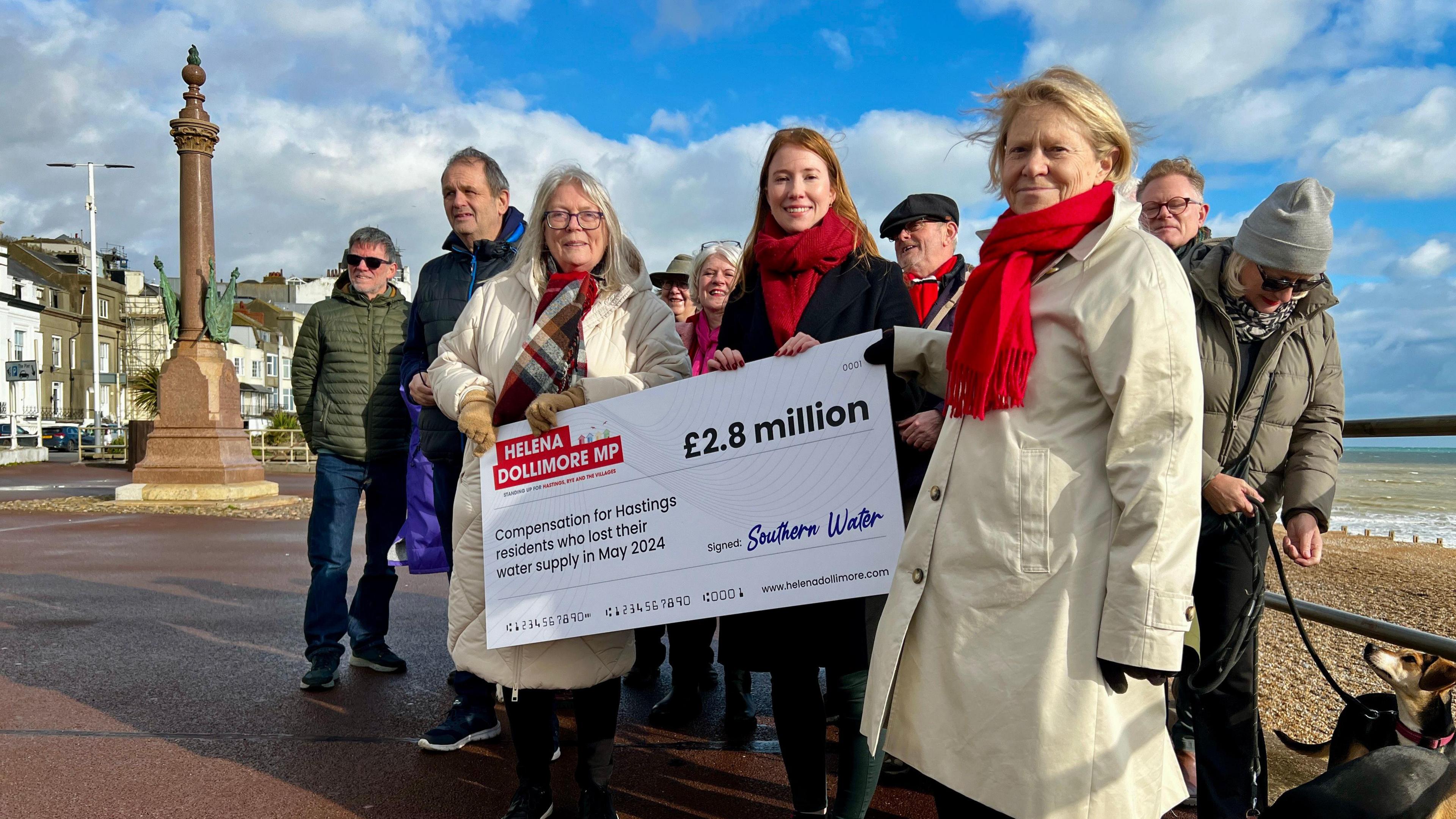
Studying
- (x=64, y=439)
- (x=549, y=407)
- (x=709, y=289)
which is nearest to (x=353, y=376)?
(x=709, y=289)

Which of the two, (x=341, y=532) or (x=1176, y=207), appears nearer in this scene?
(x=1176, y=207)

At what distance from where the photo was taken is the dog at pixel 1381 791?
2420 mm

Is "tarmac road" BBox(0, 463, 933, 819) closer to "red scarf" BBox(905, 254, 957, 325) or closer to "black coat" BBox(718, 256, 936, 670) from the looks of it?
"black coat" BBox(718, 256, 936, 670)

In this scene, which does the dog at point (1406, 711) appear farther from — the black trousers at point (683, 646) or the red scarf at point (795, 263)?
the black trousers at point (683, 646)

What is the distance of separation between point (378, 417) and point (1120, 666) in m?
4.12

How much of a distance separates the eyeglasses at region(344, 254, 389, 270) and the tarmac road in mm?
2214

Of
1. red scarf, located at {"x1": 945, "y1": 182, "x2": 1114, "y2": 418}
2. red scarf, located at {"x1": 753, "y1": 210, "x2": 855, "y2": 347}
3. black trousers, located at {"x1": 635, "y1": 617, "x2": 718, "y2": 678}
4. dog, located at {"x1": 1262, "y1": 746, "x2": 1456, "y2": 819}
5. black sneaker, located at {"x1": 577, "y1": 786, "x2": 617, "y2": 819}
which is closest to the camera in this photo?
red scarf, located at {"x1": 945, "y1": 182, "x2": 1114, "y2": 418}

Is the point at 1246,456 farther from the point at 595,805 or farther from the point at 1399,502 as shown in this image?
the point at 1399,502

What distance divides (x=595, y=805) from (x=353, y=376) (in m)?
2.94

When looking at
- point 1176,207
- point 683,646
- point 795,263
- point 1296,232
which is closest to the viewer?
point 1296,232

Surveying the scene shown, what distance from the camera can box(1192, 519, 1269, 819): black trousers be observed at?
291cm

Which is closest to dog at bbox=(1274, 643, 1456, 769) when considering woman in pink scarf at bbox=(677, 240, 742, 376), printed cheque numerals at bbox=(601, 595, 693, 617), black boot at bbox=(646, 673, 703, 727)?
printed cheque numerals at bbox=(601, 595, 693, 617)

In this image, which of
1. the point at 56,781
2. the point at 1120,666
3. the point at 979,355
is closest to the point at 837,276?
the point at 979,355

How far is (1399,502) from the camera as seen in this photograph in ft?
104
